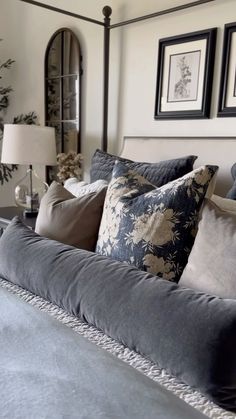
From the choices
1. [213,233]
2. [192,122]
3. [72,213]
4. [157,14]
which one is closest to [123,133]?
[192,122]

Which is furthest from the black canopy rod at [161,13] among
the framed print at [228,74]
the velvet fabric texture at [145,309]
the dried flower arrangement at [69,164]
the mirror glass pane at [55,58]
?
the velvet fabric texture at [145,309]

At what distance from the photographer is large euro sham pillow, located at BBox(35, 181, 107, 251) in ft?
4.69

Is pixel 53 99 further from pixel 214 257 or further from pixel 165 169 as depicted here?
pixel 214 257

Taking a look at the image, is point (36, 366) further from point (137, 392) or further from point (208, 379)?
point (208, 379)

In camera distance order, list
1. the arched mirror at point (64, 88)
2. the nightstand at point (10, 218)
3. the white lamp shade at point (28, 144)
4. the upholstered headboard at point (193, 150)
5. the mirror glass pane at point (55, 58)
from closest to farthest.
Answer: the upholstered headboard at point (193, 150) → the nightstand at point (10, 218) → the white lamp shade at point (28, 144) → the arched mirror at point (64, 88) → the mirror glass pane at point (55, 58)

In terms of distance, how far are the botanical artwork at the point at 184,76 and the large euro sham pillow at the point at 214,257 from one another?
3.91 ft

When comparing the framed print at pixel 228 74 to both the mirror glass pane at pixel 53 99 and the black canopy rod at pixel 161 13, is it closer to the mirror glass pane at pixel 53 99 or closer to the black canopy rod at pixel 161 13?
the black canopy rod at pixel 161 13

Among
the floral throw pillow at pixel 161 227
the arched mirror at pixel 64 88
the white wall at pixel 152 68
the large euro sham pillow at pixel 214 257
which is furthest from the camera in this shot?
the arched mirror at pixel 64 88

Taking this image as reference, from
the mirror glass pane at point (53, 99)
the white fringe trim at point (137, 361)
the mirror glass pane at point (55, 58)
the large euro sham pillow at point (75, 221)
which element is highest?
the mirror glass pane at point (55, 58)

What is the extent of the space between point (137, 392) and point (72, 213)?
87 cm

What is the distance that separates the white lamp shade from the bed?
125cm

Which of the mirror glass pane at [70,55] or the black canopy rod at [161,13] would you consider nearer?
the black canopy rod at [161,13]

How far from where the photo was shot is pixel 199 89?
2.06 m

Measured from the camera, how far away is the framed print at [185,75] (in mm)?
2016
